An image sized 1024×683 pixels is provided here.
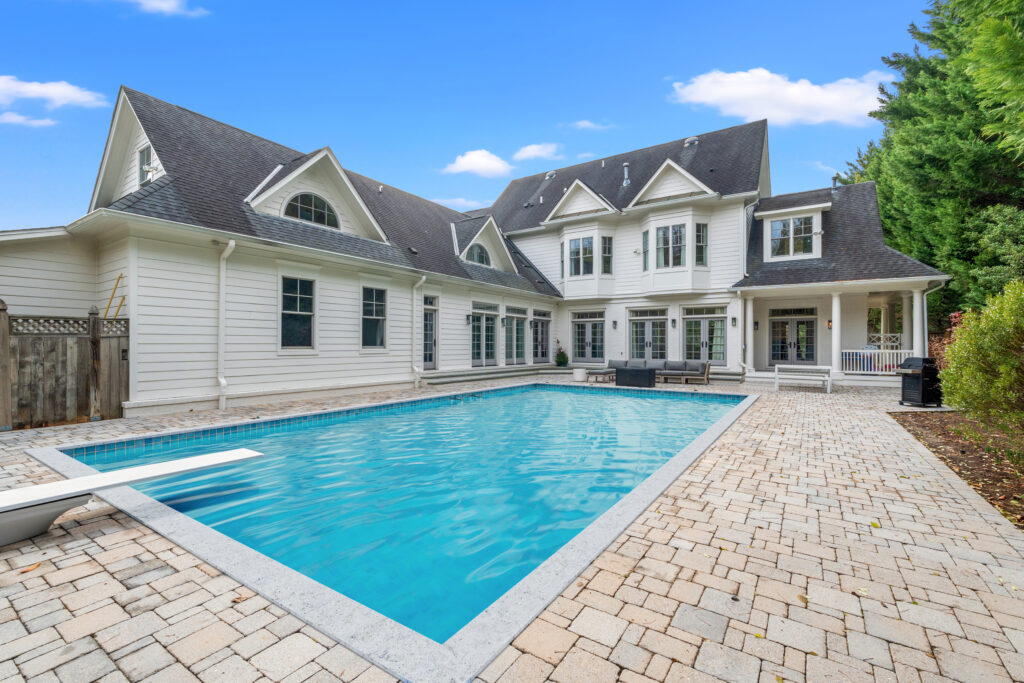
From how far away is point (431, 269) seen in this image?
45.3 feet

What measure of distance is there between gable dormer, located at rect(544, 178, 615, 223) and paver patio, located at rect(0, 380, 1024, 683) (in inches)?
609

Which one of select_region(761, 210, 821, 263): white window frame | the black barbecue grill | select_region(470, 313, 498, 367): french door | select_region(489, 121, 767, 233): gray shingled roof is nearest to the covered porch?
select_region(761, 210, 821, 263): white window frame

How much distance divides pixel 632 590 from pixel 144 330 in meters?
9.44

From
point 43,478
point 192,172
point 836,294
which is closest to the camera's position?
point 43,478


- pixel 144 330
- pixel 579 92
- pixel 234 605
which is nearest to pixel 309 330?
pixel 144 330

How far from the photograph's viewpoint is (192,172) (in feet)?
32.2

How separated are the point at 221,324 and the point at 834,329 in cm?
1700

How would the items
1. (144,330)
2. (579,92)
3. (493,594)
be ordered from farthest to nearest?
(579,92) < (144,330) < (493,594)

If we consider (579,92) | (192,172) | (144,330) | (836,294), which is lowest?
(144,330)

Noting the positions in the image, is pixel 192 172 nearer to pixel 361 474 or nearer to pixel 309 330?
pixel 309 330

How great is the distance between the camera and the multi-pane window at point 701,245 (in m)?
16.4

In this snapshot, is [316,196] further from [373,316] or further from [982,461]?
[982,461]

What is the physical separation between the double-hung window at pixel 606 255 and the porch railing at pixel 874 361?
869cm

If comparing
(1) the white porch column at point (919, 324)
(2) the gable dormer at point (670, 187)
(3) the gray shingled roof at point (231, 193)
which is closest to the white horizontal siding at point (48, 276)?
(3) the gray shingled roof at point (231, 193)
